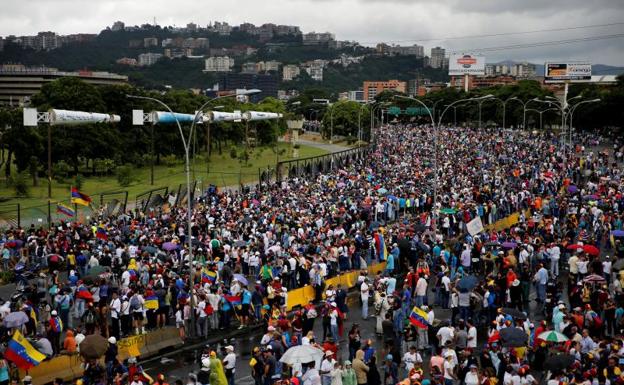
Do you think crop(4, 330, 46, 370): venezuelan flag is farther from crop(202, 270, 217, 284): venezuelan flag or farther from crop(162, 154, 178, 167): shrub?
crop(162, 154, 178, 167): shrub

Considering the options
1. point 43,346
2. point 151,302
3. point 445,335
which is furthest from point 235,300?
point 445,335

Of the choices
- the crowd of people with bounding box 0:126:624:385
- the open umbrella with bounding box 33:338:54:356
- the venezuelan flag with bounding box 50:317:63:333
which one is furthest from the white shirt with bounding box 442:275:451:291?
the open umbrella with bounding box 33:338:54:356

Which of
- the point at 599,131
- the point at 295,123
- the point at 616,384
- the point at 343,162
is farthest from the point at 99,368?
the point at 295,123

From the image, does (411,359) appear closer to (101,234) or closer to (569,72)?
(101,234)

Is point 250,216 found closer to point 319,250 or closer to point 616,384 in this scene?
point 319,250

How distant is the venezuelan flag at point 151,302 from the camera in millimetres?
19891

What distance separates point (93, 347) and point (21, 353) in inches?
63.6

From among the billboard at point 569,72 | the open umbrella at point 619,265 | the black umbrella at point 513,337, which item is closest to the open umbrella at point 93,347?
the black umbrella at point 513,337

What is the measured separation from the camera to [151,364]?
18531mm

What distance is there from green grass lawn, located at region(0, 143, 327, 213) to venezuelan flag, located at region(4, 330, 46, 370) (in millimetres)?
20687

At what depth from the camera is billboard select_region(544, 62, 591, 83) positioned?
134125 millimetres

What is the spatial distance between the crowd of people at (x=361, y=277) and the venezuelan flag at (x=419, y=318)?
0.14 meters

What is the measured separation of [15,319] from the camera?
17.0m

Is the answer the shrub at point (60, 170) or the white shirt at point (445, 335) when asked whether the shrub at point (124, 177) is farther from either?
the white shirt at point (445, 335)
